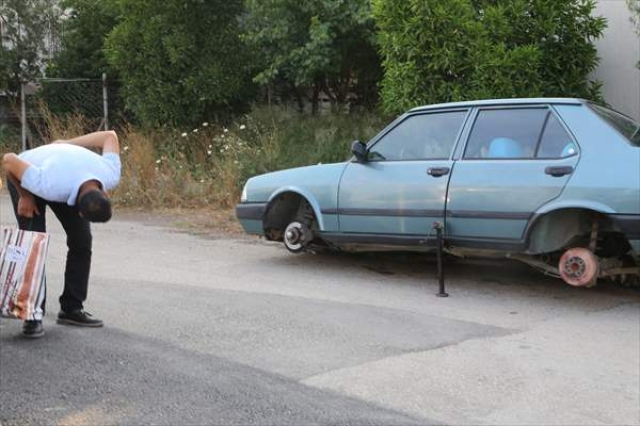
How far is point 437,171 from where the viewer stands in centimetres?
673

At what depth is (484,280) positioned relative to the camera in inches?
294

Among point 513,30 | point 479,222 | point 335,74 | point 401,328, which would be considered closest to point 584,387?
point 401,328

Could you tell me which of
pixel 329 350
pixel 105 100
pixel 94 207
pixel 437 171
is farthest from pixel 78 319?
pixel 105 100

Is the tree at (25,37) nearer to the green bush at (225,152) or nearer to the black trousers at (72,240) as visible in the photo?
the green bush at (225,152)

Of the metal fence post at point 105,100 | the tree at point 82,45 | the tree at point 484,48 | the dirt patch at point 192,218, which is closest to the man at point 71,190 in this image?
the dirt patch at point 192,218

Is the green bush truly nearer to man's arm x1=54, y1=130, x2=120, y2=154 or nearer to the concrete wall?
the concrete wall

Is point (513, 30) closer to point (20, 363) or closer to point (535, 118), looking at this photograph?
point (535, 118)

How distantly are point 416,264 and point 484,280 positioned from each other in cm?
89

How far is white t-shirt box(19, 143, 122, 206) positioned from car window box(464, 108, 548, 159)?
3.16 meters

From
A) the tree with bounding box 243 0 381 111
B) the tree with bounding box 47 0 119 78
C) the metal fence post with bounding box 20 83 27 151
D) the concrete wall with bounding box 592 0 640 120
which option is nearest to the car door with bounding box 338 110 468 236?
the tree with bounding box 243 0 381 111

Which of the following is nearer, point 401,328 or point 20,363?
point 20,363

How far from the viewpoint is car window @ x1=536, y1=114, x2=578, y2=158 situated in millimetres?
6297

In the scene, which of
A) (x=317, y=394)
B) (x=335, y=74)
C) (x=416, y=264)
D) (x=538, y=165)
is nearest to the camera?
(x=317, y=394)

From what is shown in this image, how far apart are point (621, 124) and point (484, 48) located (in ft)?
9.71
